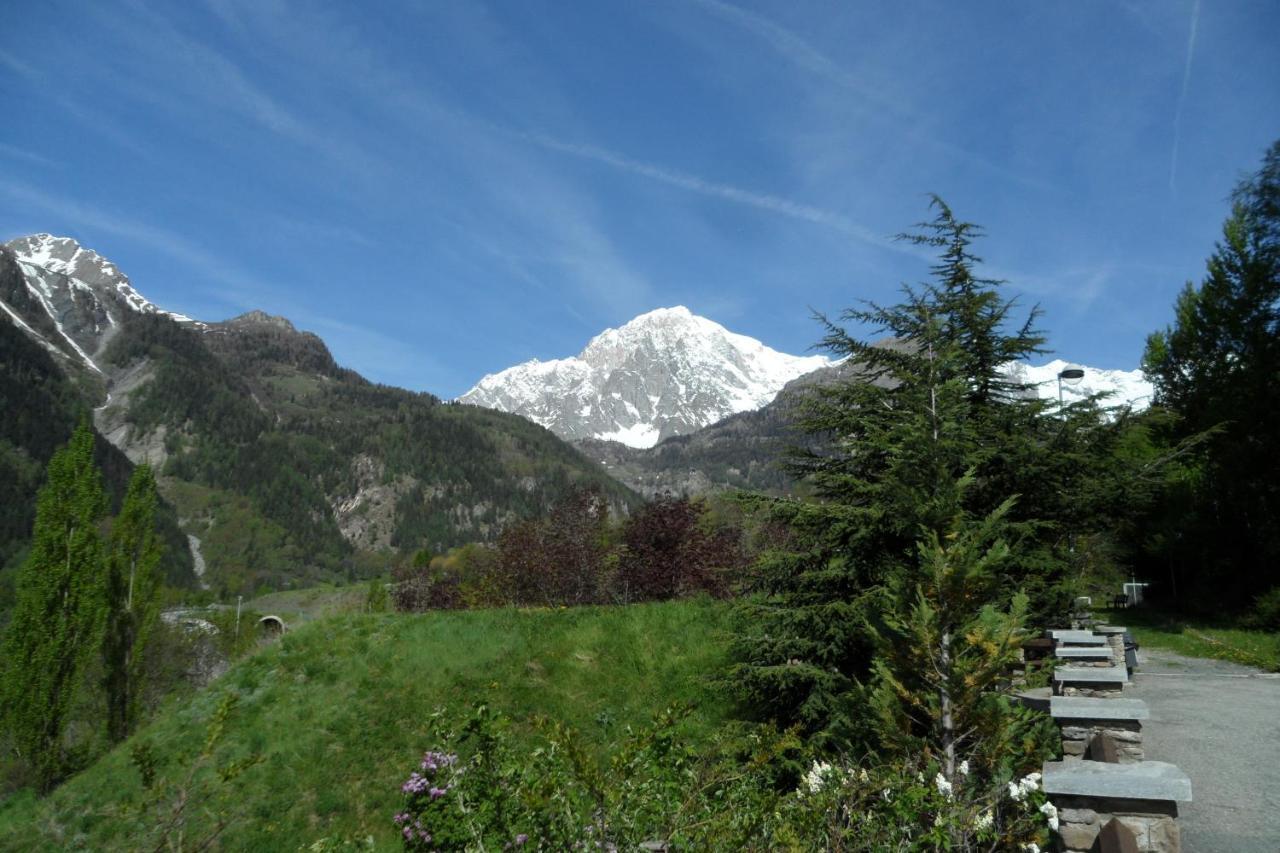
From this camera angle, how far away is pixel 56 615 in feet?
73.6

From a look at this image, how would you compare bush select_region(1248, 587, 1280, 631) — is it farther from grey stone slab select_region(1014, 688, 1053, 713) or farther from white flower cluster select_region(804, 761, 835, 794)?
white flower cluster select_region(804, 761, 835, 794)

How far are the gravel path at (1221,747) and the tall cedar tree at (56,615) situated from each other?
87.7 ft

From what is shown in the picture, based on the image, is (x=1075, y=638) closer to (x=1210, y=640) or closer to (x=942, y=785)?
(x=942, y=785)

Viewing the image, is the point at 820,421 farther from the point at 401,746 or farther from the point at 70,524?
the point at 70,524

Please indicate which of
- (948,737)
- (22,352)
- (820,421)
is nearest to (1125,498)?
(820,421)

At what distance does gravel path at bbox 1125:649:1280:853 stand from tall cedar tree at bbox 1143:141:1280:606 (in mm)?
8799

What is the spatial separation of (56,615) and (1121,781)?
27.5m

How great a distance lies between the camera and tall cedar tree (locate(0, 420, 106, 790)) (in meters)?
21.4

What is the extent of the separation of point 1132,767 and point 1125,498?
23.6 ft

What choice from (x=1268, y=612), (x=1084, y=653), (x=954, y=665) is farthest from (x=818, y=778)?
(x=1268, y=612)

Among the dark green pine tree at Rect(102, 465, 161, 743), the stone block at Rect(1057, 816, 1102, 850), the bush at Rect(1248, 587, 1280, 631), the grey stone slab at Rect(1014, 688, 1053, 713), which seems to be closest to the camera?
the stone block at Rect(1057, 816, 1102, 850)

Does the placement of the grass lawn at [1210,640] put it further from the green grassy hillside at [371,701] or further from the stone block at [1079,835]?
the stone block at [1079,835]

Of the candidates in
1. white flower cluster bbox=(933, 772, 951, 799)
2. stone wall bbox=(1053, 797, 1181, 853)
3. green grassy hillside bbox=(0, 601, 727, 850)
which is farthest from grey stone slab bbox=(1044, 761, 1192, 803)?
green grassy hillside bbox=(0, 601, 727, 850)

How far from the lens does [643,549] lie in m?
→ 26.2
